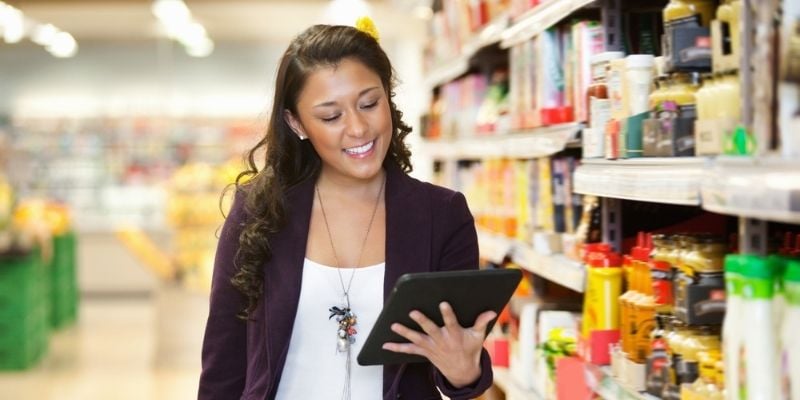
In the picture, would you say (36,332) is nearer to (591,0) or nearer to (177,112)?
(177,112)

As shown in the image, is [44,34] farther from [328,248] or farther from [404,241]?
[404,241]

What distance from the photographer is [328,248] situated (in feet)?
7.54

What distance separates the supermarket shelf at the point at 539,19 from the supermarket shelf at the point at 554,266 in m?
0.66

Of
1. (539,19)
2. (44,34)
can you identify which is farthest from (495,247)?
(44,34)

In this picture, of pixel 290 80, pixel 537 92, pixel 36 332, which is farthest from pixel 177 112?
pixel 290 80

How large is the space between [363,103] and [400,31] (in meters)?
11.2

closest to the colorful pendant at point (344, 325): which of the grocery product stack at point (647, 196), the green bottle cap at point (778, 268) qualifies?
the grocery product stack at point (647, 196)

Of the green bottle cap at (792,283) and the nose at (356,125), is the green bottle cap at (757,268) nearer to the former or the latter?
the green bottle cap at (792,283)

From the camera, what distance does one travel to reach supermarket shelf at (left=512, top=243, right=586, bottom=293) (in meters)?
2.80

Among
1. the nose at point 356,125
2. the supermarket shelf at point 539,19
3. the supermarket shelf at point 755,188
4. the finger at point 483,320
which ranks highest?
the supermarket shelf at point 539,19

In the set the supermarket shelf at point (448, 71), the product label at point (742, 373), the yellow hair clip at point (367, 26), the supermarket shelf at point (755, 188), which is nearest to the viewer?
the supermarket shelf at point (755, 188)

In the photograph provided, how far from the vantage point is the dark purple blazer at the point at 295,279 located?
2.21 metres

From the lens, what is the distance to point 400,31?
13203mm

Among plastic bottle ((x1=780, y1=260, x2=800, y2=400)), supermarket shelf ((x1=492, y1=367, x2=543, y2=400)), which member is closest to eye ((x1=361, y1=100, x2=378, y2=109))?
plastic bottle ((x1=780, y1=260, x2=800, y2=400))
